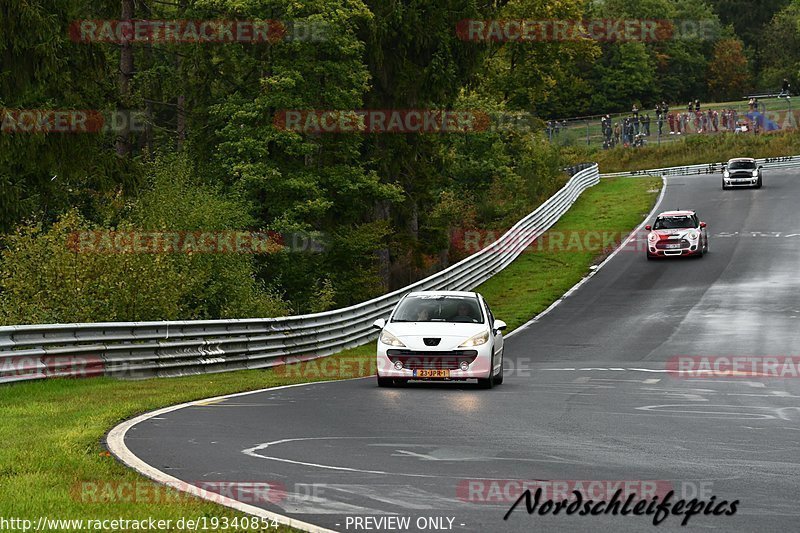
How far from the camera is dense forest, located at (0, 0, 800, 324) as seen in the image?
933 inches

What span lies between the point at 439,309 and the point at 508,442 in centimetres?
783

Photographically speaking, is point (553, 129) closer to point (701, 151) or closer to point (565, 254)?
point (701, 151)

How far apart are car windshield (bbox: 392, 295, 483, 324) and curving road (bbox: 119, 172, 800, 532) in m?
1.17

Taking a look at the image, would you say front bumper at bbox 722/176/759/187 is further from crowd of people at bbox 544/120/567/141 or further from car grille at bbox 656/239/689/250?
car grille at bbox 656/239/689/250

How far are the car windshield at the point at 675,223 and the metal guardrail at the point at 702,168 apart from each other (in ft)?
138

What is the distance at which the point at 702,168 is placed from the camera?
88500 millimetres

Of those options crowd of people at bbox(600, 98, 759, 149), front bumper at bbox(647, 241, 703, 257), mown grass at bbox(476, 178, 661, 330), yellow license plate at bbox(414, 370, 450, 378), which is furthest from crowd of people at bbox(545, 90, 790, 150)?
yellow license plate at bbox(414, 370, 450, 378)

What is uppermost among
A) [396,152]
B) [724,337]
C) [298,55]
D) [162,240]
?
[298,55]

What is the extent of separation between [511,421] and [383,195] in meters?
26.6

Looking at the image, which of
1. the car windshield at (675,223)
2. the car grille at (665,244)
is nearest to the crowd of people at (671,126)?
the car windshield at (675,223)

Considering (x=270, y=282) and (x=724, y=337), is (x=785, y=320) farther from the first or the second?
(x=270, y=282)

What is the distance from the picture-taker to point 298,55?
3850 centimetres

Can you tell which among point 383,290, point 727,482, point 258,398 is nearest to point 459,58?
point 383,290

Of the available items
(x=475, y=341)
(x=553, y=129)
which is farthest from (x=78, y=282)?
(x=553, y=129)
